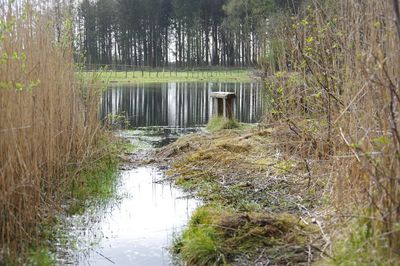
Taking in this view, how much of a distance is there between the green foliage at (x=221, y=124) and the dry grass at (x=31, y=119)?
4.75 metres

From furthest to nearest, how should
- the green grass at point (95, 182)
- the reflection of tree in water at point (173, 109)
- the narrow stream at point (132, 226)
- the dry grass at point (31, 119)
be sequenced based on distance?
the reflection of tree in water at point (173, 109) → the green grass at point (95, 182) → the narrow stream at point (132, 226) → the dry grass at point (31, 119)

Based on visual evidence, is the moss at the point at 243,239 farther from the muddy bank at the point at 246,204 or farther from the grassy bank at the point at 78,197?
the grassy bank at the point at 78,197

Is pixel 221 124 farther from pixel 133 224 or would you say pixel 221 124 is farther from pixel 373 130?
pixel 373 130

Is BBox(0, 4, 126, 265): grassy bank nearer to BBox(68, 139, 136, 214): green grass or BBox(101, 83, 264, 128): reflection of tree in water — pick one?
BBox(68, 139, 136, 214): green grass

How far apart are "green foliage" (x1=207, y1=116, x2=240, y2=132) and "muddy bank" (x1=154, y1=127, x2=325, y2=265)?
226 cm

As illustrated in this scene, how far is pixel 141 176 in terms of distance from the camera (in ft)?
20.3

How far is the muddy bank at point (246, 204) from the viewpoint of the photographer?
10.9 ft

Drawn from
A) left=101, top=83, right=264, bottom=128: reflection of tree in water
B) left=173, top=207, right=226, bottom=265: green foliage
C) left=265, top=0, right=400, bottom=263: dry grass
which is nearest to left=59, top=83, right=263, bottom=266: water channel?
left=173, top=207, right=226, bottom=265: green foliage

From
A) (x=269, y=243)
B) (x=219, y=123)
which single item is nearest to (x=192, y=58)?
(x=219, y=123)

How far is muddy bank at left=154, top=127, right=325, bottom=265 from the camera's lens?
3326mm

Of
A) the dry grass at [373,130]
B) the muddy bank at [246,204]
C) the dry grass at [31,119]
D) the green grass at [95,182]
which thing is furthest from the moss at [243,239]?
the green grass at [95,182]

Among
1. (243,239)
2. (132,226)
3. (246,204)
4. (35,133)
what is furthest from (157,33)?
(243,239)

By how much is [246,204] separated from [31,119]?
1.84m

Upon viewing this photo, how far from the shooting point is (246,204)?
4.45 metres
